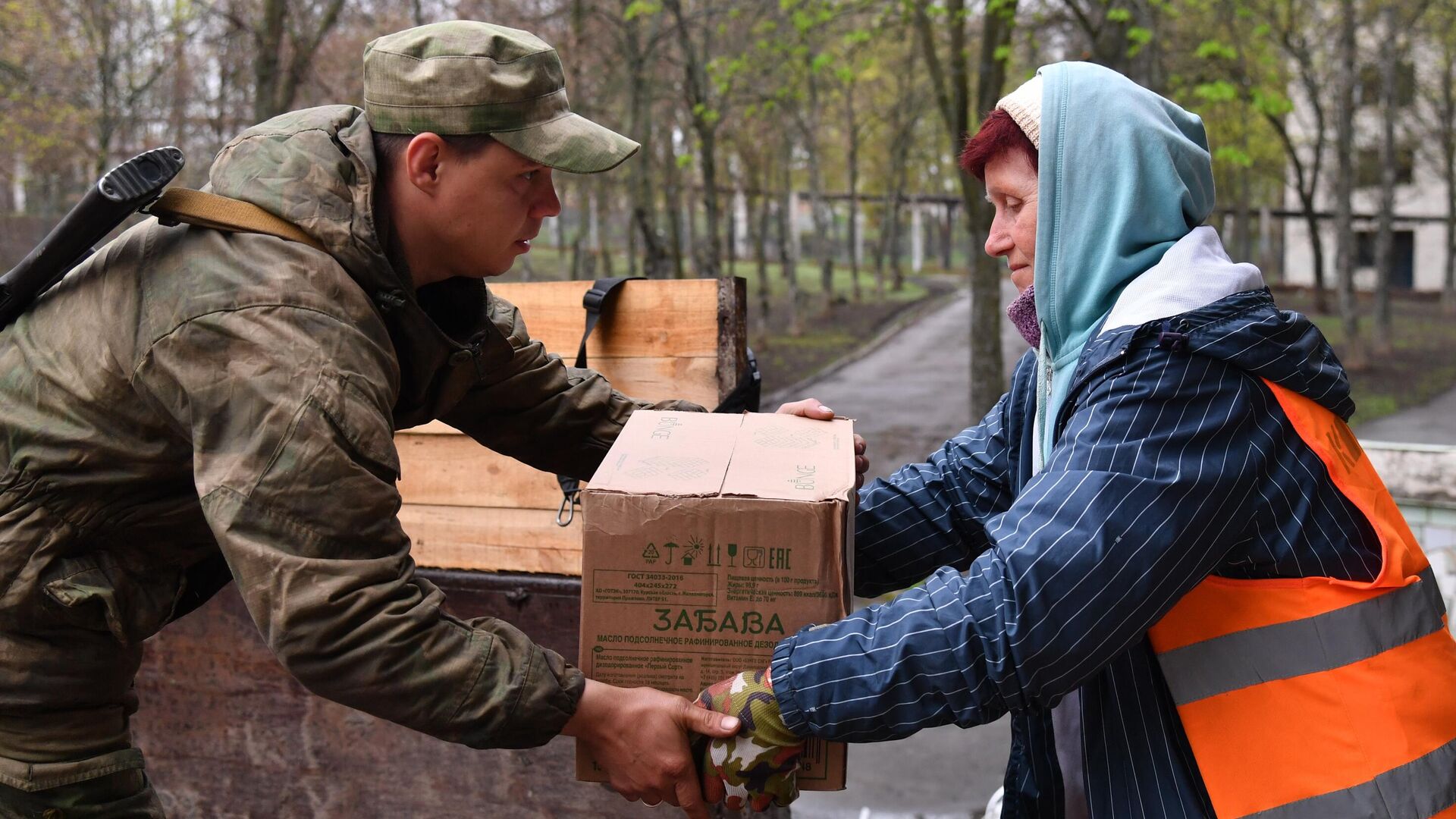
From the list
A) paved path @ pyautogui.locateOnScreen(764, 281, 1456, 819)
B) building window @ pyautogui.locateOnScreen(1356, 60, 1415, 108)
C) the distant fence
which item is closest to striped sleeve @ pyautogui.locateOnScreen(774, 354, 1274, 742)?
paved path @ pyautogui.locateOnScreen(764, 281, 1456, 819)

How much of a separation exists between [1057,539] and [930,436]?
11.8 meters

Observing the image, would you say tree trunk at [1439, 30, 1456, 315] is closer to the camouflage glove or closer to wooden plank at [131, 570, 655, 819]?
wooden plank at [131, 570, 655, 819]

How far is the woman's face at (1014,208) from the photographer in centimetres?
223

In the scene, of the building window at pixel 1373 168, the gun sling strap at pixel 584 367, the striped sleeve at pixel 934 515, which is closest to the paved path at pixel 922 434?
the gun sling strap at pixel 584 367

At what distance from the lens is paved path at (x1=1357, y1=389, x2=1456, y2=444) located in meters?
13.2

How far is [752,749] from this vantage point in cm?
211

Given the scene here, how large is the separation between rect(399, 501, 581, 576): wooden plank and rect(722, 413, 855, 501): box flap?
134 cm

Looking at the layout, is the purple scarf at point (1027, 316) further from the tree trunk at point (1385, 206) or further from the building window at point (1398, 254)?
the building window at point (1398, 254)

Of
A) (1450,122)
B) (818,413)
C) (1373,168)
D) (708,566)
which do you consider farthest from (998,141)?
(1373,168)

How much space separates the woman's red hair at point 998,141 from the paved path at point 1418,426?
11856 mm

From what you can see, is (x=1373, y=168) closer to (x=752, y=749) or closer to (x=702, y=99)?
(x=702, y=99)

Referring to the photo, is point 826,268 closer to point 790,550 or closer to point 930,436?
point 930,436

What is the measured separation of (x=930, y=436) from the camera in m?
13.6

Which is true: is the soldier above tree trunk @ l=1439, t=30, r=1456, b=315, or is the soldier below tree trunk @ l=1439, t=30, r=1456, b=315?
below
